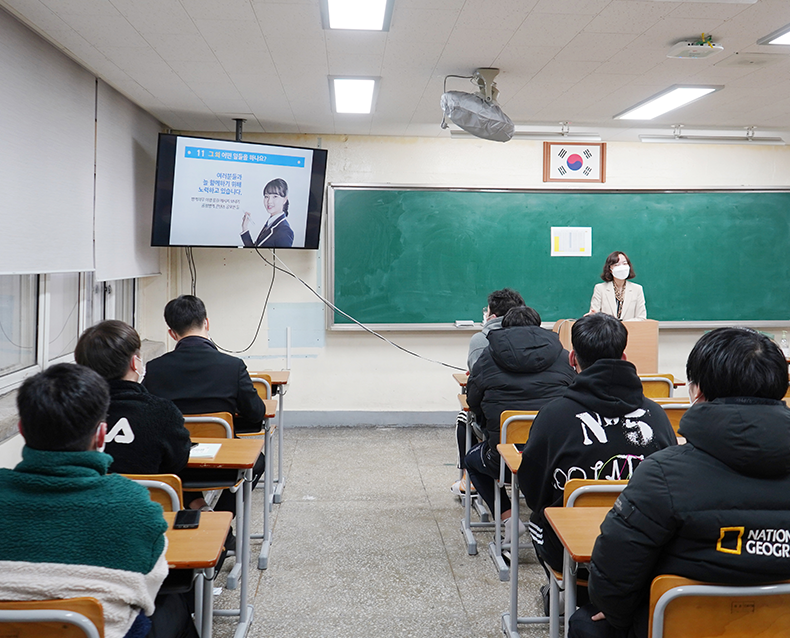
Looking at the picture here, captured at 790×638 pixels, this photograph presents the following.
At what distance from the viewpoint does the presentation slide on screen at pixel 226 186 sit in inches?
181

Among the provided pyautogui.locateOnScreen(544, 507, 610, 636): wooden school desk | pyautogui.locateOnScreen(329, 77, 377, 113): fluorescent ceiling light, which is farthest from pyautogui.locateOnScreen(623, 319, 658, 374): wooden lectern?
pyautogui.locateOnScreen(544, 507, 610, 636): wooden school desk

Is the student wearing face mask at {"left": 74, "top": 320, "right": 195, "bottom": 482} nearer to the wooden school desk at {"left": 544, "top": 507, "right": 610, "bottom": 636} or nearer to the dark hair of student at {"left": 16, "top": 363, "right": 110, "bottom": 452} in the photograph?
the dark hair of student at {"left": 16, "top": 363, "right": 110, "bottom": 452}

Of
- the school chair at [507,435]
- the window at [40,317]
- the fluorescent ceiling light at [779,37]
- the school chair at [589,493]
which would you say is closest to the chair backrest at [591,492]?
the school chair at [589,493]

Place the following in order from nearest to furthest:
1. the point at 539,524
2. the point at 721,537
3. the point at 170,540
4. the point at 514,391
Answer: the point at 721,537 → the point at 170,540 → the point at 539,524 → the point at 514,391

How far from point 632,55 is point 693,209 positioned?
110 inches

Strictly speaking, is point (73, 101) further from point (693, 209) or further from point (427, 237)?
point (693, 209)

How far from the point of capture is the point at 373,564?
3.01 metres

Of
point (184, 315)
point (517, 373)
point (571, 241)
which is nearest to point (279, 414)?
point (184, 315)

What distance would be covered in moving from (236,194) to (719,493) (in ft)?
13.7

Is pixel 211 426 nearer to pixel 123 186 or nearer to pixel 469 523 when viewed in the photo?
pixel 469 523

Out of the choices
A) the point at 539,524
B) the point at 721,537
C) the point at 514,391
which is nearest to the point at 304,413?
the point at 514,391

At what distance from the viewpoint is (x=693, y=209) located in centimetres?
571

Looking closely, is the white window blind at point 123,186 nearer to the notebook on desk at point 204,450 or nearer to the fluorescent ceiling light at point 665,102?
Result: the notebook on desk at point 204,450

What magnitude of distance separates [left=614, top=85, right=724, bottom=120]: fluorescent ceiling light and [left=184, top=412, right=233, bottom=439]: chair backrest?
3.47 metres
